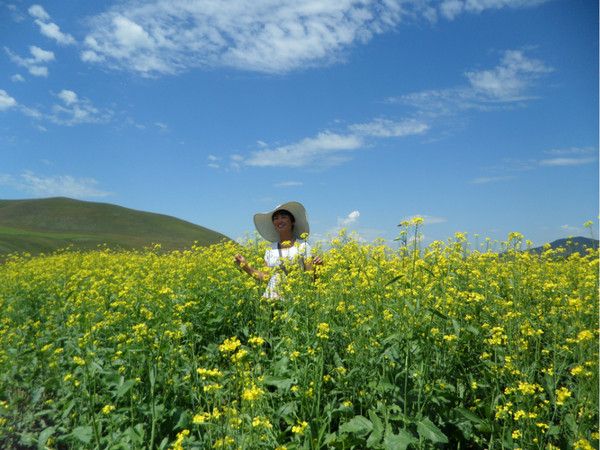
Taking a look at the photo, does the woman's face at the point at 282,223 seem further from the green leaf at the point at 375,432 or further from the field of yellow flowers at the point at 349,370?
the green leaf at the point at 375,432

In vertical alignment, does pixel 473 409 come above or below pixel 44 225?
below

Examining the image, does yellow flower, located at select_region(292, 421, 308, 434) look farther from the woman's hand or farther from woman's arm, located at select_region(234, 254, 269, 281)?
the woman's hand

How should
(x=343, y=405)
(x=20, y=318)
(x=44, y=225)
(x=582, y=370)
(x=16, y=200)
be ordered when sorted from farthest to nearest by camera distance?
(x=16, y=200), (x=44, y=225), (x=20, y=318), (x=343, y=405), (x=582, y=370)

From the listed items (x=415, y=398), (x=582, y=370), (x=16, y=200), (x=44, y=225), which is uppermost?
(x=16, y=200)

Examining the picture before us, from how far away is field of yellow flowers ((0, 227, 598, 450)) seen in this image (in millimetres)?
2867

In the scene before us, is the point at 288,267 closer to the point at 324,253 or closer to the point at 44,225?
the point at 324,253

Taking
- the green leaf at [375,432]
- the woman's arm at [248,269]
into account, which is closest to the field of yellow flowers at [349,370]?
the green leaf at [375,432]

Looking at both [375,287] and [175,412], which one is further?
[375,287]

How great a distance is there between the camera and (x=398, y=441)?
257cm

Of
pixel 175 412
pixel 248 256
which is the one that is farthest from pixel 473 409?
pixel 248 256

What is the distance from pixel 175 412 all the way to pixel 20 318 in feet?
14.5

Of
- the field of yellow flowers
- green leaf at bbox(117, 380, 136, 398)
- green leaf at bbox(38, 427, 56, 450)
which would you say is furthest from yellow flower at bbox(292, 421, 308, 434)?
green leaf at bbox(38, 427, 56, 450)

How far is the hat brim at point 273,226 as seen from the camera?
21.0ft

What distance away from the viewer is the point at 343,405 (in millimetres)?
3027
